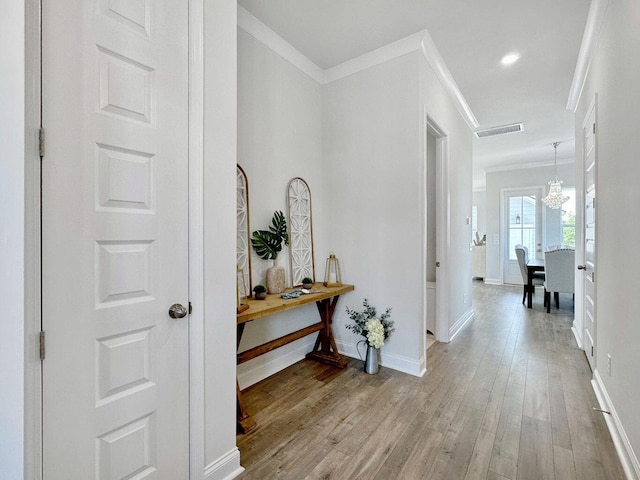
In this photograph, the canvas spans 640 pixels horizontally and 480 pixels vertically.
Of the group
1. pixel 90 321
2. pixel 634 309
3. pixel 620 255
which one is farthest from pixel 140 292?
pixel 620 255

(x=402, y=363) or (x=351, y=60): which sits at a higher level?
(x=351, y=60)

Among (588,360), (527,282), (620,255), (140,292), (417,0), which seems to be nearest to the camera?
(140,292)

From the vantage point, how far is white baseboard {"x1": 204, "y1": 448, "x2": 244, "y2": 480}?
143cm

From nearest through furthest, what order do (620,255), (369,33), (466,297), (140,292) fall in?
1. (140,292)
2. (620,255)
3. (369,33)
4. (466,297)

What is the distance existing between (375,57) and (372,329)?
A: 2449 millimetres

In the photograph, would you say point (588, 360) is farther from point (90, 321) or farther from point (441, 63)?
point (90, 321)

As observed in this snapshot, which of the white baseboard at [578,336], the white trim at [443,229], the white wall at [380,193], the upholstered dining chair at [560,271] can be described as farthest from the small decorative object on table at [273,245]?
the upholstered dining chair at [560,271]

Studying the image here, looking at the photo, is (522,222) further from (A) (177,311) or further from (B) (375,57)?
(A) (177,311)

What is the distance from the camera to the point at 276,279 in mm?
2486

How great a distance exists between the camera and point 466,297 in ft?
13.8

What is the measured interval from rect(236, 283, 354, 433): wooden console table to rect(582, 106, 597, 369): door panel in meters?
2.06

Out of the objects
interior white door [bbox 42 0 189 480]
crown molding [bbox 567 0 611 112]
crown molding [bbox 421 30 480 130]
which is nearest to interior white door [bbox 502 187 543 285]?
crown molding [bbox 421 30 480 130]

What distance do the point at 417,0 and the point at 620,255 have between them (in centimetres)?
213

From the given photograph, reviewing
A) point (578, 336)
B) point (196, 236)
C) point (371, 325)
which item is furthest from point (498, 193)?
point (196, 236)
